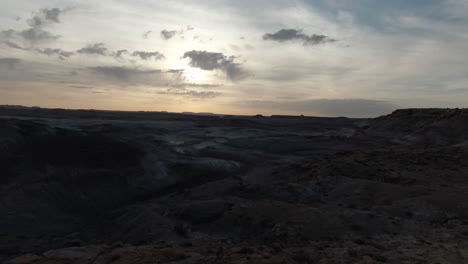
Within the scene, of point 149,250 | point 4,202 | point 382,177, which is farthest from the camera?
point 382,177

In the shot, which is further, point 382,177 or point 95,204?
point 382,177

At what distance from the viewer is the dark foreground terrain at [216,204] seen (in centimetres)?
1257

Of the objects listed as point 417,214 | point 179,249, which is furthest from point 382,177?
point 179,249

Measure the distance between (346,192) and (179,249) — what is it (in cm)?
1019

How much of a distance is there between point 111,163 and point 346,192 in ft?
44.7

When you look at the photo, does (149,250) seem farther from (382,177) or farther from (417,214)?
(382,177)

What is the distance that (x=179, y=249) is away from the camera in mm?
12383

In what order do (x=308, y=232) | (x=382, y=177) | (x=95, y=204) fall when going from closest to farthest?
(x=308, y=232), (x=95, y=204), (x=382, y=177)

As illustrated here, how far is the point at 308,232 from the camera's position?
14484 millimetres

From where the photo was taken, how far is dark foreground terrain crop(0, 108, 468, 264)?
12.6 m

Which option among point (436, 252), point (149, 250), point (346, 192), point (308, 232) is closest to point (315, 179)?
point (346, 192)

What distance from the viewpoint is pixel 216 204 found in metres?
18.3

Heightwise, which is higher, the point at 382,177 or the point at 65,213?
the point at 382,177

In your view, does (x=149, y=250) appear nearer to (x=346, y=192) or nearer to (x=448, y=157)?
(x=346, y=192)
